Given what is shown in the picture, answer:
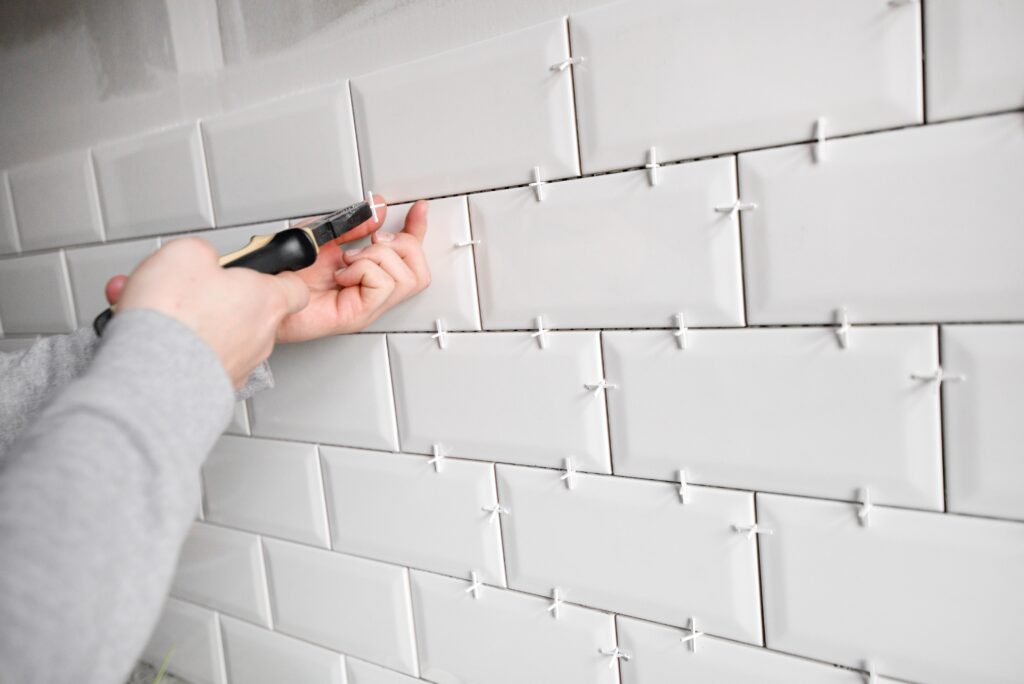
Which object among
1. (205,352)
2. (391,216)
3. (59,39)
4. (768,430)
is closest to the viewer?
(205,352)

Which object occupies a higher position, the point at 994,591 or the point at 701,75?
the point at 701,75

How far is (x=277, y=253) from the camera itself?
585mm

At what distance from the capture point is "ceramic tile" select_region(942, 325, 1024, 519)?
47 centimetres

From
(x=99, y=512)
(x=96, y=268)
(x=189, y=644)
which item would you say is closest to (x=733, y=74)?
(x=99, y=512)

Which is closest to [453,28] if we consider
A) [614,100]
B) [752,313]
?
[614,100]

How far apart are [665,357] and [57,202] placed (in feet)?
3.00

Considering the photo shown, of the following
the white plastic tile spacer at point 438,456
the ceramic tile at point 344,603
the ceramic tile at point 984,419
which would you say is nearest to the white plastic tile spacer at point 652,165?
the ceramic tile at point 984,419

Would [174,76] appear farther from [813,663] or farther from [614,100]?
[813,663]

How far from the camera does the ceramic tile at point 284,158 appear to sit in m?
0.73

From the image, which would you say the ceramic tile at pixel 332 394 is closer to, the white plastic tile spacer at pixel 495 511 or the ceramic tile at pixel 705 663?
the white plastic tile spacer at pixel 495 511

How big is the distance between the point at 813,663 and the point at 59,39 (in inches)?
46.5

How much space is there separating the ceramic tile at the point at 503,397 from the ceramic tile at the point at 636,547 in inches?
1.2

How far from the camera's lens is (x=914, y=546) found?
0.51 metres

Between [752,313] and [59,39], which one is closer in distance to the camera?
[752,313]
